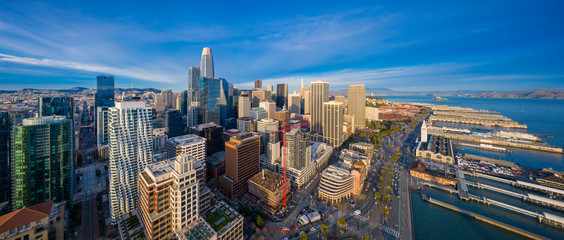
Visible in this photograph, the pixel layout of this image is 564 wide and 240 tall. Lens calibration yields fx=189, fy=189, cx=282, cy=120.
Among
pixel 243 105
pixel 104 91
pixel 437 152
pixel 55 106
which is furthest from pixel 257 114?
pixel 437 152

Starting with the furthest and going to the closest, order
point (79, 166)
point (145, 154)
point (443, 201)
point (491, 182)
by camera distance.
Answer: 1. point (79, 166)
2. point (491, 182)
3. point (443, 201)
4. point (145, 154)

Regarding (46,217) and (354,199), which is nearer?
(46,217)

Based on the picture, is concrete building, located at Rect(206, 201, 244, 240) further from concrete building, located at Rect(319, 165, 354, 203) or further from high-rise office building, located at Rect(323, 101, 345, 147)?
high-rise office building, located at Rect(323, 101, 345, 147)

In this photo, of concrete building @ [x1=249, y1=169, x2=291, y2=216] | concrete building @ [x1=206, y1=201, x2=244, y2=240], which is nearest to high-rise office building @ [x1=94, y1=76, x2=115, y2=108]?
concrete building @ [x1=249, y1=169, x2=291, y2=216]

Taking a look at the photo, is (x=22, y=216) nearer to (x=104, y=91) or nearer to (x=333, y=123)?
(x=333, y=123)

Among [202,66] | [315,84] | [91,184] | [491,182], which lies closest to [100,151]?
[91,184]

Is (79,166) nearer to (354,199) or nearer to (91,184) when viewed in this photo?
(91,184)
